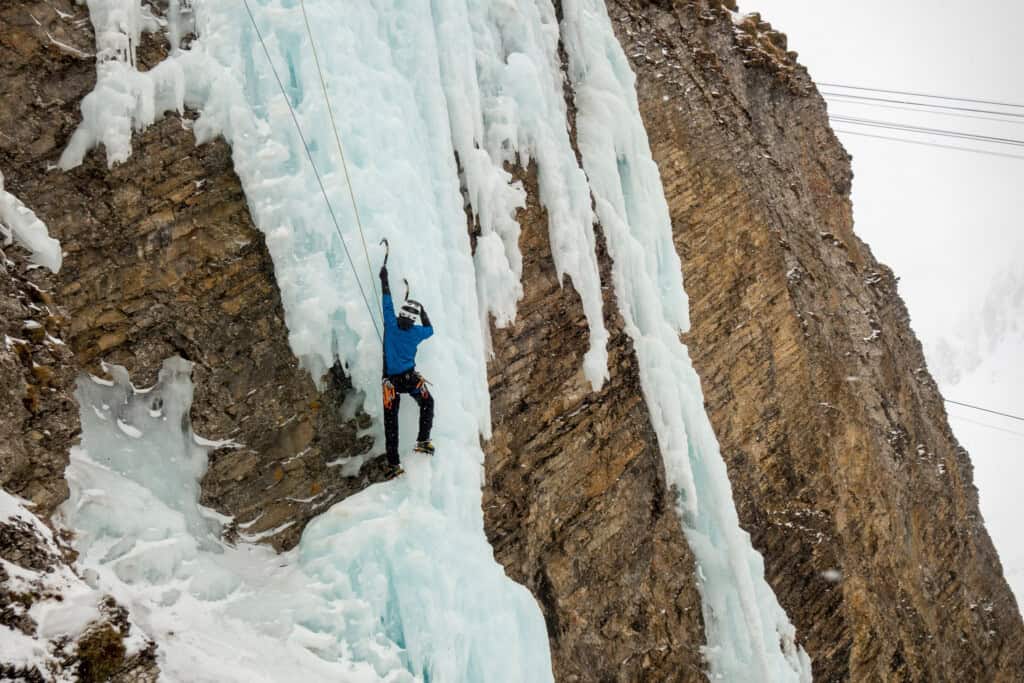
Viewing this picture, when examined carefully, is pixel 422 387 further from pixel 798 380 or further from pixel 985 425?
pixel 985 425

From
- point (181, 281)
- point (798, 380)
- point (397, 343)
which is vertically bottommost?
point (397, 343)

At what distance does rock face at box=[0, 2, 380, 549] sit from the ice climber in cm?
36

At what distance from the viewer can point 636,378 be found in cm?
944

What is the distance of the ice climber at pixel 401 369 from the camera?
605 cm

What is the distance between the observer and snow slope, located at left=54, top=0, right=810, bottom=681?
5406 millimetres

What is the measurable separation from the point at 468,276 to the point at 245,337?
187 centimetres

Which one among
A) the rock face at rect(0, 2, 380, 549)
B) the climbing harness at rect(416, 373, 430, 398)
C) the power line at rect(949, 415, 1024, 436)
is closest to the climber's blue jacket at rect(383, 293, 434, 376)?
the climbing harness at rect(416, 373, 430, 398)

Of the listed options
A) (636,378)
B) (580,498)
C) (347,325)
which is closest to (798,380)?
(636,378)

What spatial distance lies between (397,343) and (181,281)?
1.52m

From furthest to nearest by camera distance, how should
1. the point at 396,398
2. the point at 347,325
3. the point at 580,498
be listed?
1. the point at 580,498
2. the point at 347,325
3. the point at 396,398

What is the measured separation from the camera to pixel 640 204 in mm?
10289

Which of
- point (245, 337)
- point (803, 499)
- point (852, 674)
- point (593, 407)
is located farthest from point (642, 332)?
point (852, 674)

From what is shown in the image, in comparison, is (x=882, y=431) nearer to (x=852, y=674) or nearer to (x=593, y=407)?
(x=852, y=674)

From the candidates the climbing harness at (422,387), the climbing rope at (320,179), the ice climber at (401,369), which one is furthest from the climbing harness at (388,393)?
the climbing rope at (320,179)
